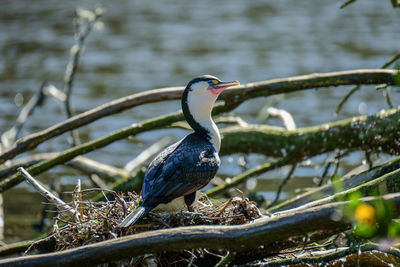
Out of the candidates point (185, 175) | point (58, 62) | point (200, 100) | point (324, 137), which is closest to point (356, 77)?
point (324, 137)

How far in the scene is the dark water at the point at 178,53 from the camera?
1343 cm

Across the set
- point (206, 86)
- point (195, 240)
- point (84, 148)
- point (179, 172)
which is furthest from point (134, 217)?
point (84, 148)

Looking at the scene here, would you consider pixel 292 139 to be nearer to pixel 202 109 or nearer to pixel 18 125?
pixel 202 109

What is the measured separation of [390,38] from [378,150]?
1362 centimetres

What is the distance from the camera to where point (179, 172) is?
16.4 ft

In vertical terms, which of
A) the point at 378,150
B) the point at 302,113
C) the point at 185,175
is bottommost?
the point at 302,113

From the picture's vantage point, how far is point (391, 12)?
22797mm

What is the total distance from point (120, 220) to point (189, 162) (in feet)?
2.29

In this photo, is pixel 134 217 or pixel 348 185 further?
pixel 348 185

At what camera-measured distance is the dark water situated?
44.1 feet

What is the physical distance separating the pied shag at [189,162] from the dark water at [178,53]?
14.2 ft

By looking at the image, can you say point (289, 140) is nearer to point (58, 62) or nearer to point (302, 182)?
point (302, 182)

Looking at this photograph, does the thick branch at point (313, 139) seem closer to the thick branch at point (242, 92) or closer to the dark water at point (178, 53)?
the thick branch at point (242, 92)

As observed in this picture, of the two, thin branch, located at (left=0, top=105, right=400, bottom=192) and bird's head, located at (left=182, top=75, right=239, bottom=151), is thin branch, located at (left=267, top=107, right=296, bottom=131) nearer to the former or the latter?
thin branch, located at (left=0, top=105, right=400, bottom=192)
